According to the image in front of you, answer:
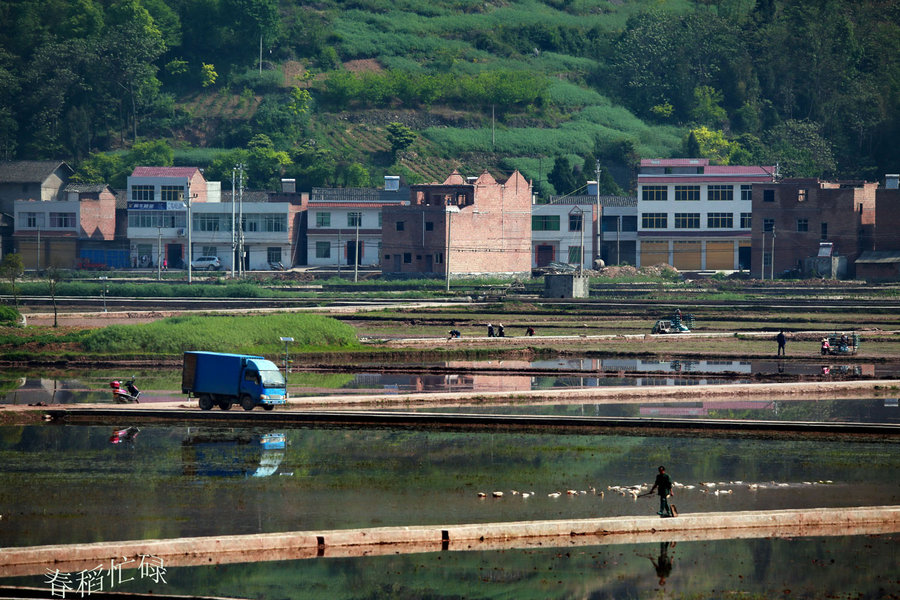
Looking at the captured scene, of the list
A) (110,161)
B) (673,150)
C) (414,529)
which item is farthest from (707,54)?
(414,529)

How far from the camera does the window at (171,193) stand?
442 feet

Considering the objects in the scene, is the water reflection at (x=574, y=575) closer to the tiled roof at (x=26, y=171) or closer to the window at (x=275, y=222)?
the window at (x=275, y=222)

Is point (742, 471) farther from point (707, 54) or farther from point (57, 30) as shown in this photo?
point (57, 30)

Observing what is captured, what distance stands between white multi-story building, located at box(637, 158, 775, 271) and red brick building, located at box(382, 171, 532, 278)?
52.1ft

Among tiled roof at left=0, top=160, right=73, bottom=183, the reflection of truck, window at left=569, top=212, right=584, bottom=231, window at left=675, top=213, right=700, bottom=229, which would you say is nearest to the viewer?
the reflection of truck

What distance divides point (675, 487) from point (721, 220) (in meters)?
103

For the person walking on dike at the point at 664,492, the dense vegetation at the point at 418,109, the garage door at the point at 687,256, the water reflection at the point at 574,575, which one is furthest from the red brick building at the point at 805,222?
the water reflection at the point at 574,575

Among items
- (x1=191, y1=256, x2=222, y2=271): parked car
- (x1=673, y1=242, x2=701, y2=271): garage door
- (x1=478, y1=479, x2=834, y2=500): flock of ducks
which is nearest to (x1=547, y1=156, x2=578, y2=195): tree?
(x1=673, y1=242, x2=701, y2=271): garage door

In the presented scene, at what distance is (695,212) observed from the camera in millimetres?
130750

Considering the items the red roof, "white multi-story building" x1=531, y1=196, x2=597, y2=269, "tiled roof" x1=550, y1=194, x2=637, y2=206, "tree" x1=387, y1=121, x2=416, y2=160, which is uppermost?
"tree" x1=387, y1=121, x2=416, y2=160

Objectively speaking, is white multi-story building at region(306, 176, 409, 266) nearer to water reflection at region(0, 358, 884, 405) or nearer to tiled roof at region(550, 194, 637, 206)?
tiled roof at region(550, 194, 637, 206)

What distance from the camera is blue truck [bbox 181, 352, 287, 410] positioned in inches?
1657

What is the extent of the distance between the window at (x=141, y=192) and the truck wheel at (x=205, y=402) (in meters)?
97.0

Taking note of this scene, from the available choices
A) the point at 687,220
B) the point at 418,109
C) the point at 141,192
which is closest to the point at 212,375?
the point at 687,220
